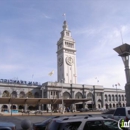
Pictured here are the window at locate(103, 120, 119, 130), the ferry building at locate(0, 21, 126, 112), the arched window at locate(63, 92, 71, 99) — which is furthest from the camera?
the arched window at locate(63, 92, 71, 99)

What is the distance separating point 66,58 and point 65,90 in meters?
21.0

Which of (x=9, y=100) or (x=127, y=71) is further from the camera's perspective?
(x=9, y=100)

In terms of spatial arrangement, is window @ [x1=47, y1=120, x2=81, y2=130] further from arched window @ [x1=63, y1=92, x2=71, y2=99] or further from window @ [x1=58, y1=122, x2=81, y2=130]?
arched window @ [x1=63, y1=92, x2=71, y2=99]

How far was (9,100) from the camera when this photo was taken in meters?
41.1

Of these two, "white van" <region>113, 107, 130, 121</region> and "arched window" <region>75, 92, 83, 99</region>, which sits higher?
"arched window" <region>75, 92, 83, 99</region>

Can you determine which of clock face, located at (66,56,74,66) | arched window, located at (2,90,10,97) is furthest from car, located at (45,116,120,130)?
clock face, located at (66,56,74,66)

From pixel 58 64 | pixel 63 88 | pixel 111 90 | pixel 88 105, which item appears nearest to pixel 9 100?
pixel 63 88

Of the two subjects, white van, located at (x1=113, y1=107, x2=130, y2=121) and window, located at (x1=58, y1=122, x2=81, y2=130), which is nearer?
window, located at (x1=58, y1=122, x2=81, y2=130)

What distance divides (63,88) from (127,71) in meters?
47.6

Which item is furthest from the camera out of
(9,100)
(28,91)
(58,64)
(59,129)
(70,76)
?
(58,64)

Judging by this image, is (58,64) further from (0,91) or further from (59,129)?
(59,129)

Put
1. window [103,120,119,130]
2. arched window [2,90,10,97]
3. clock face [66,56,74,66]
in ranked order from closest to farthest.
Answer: window [103,120,119,130] → arched window [2,90,10,97] → clock face [66,56,74,66]

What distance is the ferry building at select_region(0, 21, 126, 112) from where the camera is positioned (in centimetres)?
6806

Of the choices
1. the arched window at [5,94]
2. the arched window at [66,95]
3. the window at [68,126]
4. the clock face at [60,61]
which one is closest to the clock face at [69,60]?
the clock face at [60,61]
